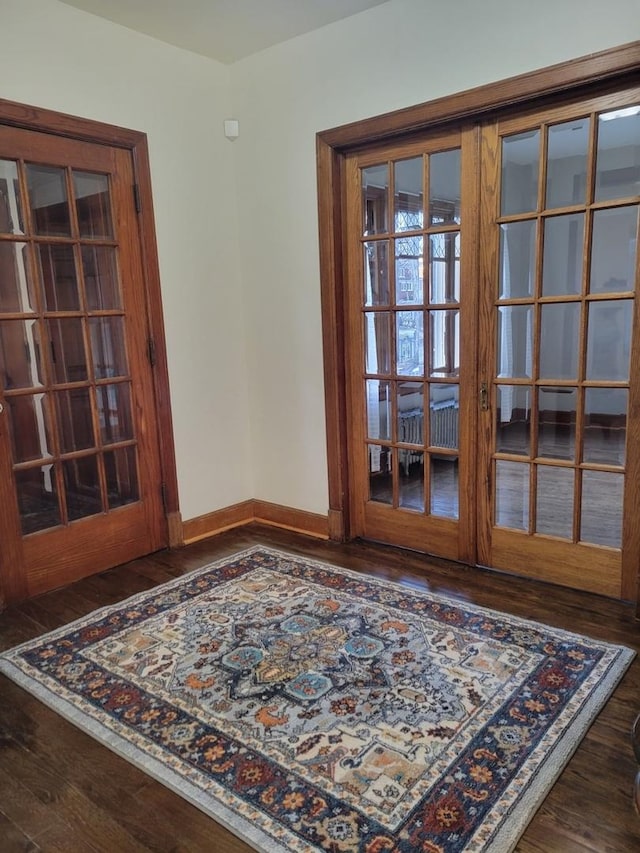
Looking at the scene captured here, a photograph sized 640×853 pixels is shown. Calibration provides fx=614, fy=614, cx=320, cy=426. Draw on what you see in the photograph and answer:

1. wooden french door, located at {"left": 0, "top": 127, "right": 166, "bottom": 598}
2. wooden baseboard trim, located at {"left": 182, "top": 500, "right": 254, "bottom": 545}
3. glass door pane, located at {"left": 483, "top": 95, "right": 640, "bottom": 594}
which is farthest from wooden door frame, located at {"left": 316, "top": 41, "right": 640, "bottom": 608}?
wooden french door, located at {"left": 0, "top": 127, "right": 166, "bottom": 598}

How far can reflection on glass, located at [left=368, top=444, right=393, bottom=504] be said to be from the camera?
344 centimetres

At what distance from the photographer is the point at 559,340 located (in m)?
2.78

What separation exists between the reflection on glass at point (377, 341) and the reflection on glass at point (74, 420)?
151 centimetres

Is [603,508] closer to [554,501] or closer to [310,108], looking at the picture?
[554,501]

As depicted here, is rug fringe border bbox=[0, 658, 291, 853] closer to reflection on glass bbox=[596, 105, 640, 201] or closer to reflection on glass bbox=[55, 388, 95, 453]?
reflection on glass bbox=[55, 388, 95, 453]

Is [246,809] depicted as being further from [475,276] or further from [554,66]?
[554,66]

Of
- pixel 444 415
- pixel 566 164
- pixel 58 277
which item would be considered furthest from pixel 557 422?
pixel 58 277

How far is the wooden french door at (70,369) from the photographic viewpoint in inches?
112

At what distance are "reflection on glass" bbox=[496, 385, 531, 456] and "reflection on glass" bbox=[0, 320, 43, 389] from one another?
2.22 metres

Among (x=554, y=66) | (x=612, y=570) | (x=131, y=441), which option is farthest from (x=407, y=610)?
(x=554, y=66)

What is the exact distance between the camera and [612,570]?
2719 millimetres

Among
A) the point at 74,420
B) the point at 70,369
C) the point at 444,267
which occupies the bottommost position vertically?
the point at 74,420

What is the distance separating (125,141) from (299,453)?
6.35ft

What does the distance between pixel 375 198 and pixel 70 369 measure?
1.80 m
